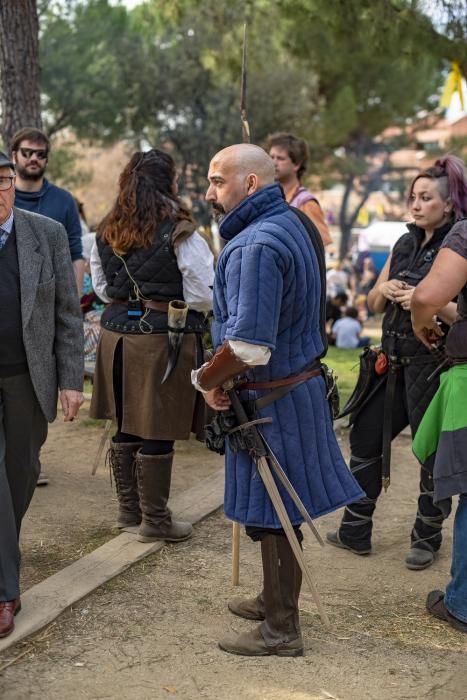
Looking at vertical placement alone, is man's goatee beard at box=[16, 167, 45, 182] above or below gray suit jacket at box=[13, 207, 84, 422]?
above

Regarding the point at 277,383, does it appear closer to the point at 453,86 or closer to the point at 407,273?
the point at 407,273

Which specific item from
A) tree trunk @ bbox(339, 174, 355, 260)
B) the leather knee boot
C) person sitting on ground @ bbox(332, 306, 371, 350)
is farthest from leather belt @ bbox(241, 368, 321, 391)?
tree trunk @ bbox(339, 174, 355, 260)

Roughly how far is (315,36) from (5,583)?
13410 millimetres

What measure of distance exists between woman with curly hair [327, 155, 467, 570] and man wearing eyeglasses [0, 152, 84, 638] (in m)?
1.54

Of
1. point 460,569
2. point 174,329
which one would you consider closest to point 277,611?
point 460,569

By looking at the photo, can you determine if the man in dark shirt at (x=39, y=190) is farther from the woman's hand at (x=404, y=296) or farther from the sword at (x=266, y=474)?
the sword at (x=266, y=474)

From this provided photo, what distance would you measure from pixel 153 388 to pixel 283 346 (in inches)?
50.0

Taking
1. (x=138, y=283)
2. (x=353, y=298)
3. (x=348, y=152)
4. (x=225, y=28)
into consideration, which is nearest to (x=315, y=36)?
(x=225, y=28)

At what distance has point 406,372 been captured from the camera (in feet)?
14.6

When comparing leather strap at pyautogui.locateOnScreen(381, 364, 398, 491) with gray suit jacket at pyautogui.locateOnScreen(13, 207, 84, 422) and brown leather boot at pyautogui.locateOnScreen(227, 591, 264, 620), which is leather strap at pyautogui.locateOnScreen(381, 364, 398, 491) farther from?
gray suit jacket at pyautogui.locateOnScreen(13, 207, 84, 422)

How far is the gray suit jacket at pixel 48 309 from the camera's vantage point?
3.57 m

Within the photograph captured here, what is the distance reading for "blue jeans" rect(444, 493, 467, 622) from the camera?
3.72m

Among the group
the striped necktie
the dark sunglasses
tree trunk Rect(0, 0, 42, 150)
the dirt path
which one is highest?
tree trunk Rect(0, 0, 42, 150)

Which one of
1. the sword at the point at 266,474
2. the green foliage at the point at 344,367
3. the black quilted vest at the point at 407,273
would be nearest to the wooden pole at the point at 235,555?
the sword at the point at 266,474
